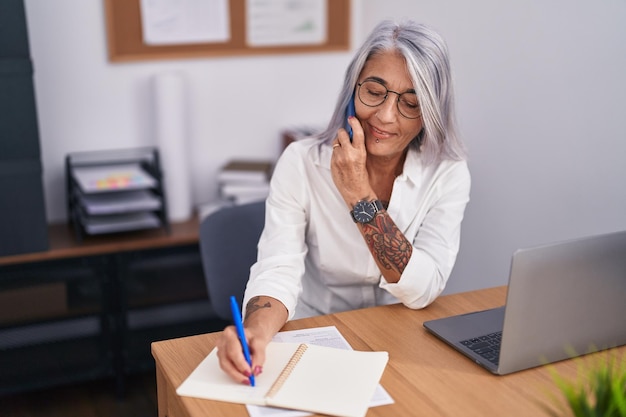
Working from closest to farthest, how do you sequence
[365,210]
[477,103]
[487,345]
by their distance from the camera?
[487,345]
[365,210]
[477,103]

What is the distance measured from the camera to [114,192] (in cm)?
254

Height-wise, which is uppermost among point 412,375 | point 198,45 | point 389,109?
point 198,45

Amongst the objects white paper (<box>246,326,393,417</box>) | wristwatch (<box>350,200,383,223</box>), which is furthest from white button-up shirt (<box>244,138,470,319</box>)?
white paper (<box>246,326,393,417</box>)

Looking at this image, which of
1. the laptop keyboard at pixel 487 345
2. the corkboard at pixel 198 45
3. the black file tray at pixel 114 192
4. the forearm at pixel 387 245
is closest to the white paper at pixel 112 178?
the black file tray at pixel 114 192

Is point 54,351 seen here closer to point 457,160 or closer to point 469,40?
point 457,160

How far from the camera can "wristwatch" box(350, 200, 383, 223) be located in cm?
161

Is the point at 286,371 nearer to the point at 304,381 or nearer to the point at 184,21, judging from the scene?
the point at 304,381

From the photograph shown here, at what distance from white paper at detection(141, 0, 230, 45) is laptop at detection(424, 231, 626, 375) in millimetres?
1757

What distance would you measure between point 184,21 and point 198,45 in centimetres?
10

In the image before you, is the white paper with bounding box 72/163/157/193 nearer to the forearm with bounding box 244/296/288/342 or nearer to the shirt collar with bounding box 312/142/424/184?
the shirt collar with bounding box 312/142/424/184

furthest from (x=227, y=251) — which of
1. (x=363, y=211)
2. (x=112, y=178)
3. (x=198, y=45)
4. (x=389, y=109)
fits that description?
(x=198, y=45)

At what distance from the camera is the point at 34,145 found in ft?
7.44

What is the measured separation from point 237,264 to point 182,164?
92 centimetres

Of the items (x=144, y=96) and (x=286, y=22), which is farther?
(x=286, y=22)
